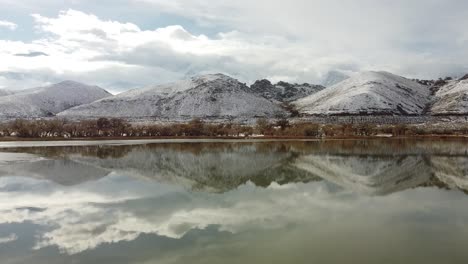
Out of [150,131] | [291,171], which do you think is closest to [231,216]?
[291,171]

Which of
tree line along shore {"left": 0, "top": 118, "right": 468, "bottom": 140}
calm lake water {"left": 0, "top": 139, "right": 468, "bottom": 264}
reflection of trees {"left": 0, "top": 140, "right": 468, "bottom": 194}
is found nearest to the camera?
calm lake water {"left": 0, "top": 139, "right": 468, "bottom": 264}

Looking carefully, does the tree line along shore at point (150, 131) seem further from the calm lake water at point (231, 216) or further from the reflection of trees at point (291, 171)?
the calm lake water at point (231, 216)

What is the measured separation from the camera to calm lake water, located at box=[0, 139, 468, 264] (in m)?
14.7

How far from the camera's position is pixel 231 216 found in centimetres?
2023

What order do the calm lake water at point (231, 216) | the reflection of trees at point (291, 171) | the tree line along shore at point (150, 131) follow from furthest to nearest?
the tree line along shore at point (150, 131) < the reflection of trees at point (291, 171) < the calm lake water at point (231, 216)

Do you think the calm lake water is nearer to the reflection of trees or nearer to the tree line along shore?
the reflection of trees

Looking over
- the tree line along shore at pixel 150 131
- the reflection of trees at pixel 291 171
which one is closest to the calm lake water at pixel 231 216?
the reflection of trees at pixel 291 171

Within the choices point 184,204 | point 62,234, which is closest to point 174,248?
point 62,234

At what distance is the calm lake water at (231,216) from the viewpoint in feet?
48.1

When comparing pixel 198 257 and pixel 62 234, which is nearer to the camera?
pixel 198 257

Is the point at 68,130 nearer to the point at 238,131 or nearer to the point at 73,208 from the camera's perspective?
the point at 238,131

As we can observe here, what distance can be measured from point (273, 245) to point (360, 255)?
2882mm

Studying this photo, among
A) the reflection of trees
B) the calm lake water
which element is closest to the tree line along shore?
the reflection of trees

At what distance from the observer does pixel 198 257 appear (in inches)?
556
